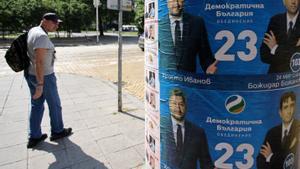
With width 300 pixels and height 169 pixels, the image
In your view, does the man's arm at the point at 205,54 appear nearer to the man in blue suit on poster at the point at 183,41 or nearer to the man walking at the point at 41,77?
the man in blue suit on poster at the point at 183,41

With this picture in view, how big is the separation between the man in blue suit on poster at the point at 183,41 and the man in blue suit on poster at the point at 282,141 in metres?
0.73

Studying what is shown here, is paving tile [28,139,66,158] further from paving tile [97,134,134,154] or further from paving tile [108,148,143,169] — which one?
paving tile [108,148,143,169]

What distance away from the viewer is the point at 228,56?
249cm

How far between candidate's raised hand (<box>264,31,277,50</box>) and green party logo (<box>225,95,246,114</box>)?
462mm

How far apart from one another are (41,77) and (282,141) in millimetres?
3206

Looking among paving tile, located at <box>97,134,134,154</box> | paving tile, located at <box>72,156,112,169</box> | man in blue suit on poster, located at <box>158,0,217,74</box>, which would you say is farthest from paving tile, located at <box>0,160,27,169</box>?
man in blue suit on poster, located at <box>158,0,217,74</box>

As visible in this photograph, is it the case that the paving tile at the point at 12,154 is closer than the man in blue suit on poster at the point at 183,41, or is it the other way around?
the man in blue suit on poster at the point at 183,41

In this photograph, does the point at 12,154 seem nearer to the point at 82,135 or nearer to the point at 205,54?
the point at 82,135

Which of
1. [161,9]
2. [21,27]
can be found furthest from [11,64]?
[21,27]

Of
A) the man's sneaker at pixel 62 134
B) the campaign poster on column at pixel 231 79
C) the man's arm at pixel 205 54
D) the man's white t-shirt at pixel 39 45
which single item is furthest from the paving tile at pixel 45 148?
the man's arm at pixel 205 54

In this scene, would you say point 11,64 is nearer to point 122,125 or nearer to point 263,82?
point 122,125

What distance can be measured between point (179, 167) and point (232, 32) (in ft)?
4.21

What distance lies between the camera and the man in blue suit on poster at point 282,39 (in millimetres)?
2496

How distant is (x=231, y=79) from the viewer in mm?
2525
